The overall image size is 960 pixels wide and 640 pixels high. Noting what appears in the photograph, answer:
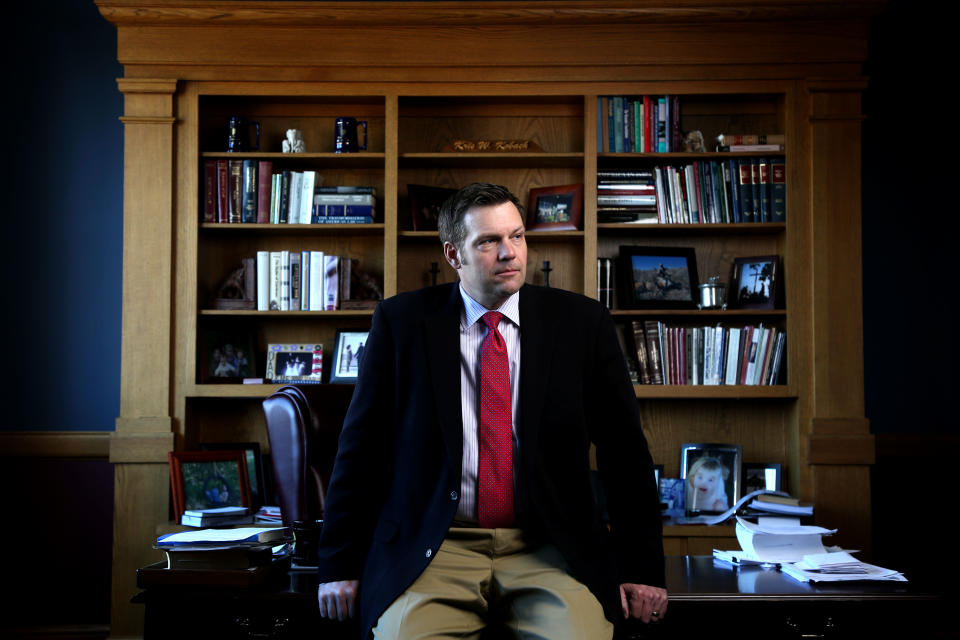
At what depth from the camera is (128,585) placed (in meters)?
3.41

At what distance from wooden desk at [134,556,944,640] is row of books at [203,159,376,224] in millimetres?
2076

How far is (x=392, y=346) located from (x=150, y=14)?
2366mm

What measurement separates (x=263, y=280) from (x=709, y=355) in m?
1.94

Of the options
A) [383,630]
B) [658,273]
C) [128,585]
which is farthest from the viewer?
[658,273]

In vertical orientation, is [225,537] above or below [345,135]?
below

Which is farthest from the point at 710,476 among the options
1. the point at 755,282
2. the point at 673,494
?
the point at 755,282

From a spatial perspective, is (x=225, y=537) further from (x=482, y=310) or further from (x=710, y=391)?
(x=710, y=391)

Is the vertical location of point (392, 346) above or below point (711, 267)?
below

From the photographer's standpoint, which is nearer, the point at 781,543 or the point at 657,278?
the point at 781,543

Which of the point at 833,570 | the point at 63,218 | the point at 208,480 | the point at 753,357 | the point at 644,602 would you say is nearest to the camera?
the point at 644,602

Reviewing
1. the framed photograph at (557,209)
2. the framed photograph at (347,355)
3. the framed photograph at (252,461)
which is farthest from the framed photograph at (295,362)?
the framed photograph at (557,209)

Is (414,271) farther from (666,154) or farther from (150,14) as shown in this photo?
(150,14)

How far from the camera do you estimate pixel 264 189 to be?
12.0 ft

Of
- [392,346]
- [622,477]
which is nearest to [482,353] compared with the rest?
[392,346]
